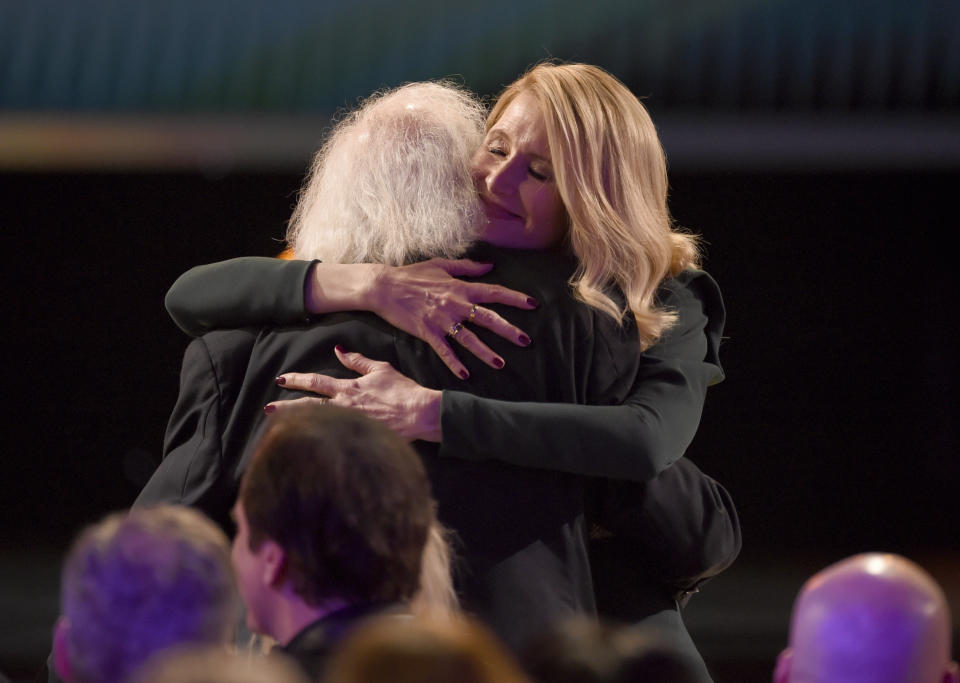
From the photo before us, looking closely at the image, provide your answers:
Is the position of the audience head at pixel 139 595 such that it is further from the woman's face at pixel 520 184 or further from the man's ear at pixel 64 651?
the woman's face at pixel 520 184

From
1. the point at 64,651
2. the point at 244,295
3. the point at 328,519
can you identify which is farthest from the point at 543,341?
the point at 64,651

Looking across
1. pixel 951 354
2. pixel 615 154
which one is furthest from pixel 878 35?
pixel 615 154

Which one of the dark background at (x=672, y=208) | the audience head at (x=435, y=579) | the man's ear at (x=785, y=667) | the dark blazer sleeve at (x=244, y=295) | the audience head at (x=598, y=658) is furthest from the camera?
the dark background at (x=672, y=208)

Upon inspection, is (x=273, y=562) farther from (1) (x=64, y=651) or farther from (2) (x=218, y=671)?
(2) (x=218, y=671)

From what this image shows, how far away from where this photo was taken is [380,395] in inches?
69.3

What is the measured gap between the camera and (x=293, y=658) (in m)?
1.17

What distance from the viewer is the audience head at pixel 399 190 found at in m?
1.89

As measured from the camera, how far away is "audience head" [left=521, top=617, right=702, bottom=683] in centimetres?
104

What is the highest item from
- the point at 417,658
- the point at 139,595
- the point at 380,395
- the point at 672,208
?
the point at 417,658

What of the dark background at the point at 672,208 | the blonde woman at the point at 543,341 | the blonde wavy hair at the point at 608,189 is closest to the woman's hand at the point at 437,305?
the blonde woman at the point at 543,341

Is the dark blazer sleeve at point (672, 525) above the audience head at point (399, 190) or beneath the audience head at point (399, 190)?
beneath

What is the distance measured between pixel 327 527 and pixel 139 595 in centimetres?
22

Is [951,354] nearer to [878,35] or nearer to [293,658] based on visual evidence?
[878,35]

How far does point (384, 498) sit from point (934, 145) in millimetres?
4847
